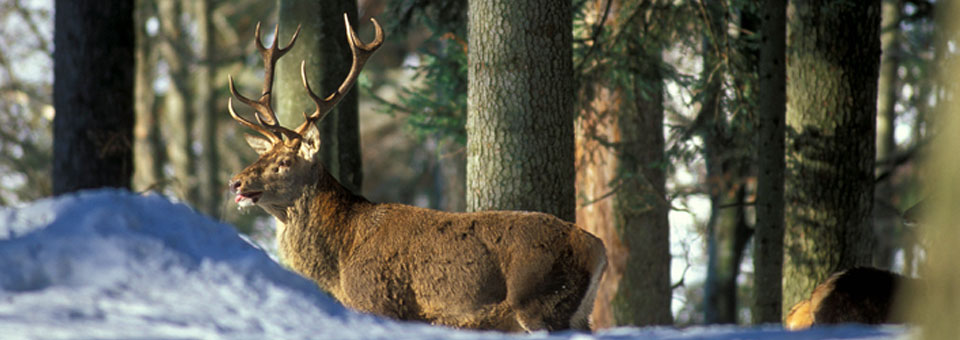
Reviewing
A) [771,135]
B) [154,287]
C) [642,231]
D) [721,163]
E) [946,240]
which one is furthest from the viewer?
[721,163]

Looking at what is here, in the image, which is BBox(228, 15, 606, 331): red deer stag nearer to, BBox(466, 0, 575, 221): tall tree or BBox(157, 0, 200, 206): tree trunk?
BBox(466, 0, 575, 221): tall tree

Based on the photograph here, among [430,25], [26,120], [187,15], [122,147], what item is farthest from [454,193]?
[187,15]

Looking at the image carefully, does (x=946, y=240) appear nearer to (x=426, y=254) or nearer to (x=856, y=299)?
(x=856, y=299)

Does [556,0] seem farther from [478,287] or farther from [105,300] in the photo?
[105,300]

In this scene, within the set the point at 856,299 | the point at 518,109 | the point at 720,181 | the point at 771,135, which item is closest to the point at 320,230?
the point at 518,109

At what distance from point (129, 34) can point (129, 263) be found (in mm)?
6082

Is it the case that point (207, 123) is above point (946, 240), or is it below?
above

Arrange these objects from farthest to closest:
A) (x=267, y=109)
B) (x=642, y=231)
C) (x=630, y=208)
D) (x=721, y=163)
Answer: (x=721, y=163) < (x=642, y=231) < (x=630, y=208) < (x=267, y=109)

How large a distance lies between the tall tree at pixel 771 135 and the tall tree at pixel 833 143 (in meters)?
0.23

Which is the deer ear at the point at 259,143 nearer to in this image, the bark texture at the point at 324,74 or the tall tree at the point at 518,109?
the bark texture at the point at 324,74

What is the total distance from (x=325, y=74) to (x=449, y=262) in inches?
118

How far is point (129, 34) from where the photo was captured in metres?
9.34

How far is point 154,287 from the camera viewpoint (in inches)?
149

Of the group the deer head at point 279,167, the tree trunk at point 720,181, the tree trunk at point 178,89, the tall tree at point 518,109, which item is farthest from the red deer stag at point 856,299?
the tree trunk at point 178,89
